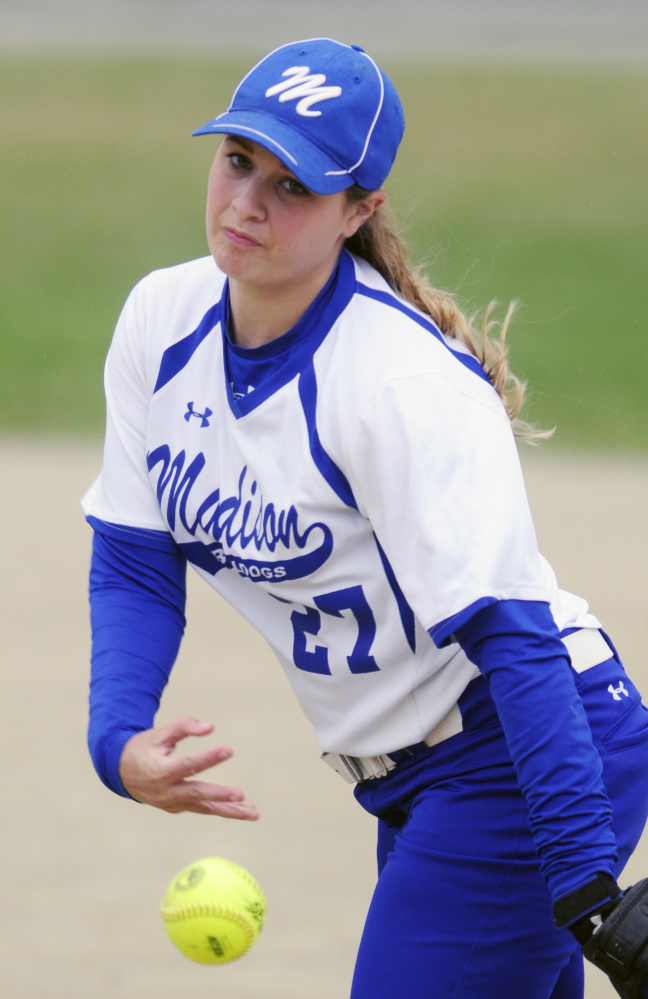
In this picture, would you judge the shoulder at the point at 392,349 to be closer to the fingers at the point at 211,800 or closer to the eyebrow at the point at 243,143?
the eyebrow at the point at 243,143

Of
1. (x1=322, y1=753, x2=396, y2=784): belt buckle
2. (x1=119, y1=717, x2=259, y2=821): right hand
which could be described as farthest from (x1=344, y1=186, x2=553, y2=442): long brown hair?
(x1=119, y1=717, x2=259, y2=821): right hand

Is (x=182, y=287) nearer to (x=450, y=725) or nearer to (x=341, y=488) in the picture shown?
(x=341, y=488)

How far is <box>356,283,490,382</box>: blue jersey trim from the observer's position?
6.52 feet

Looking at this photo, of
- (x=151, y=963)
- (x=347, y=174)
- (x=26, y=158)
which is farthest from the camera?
(x=26, y=158)

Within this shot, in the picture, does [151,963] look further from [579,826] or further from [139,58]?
[139,58]

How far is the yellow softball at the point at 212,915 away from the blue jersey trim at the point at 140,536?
681 mm

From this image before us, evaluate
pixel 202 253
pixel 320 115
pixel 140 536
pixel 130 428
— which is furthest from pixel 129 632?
pixel 202 253

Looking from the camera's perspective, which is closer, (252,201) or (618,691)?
(252,201)

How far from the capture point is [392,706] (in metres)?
2.05

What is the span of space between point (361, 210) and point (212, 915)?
1.35 metres

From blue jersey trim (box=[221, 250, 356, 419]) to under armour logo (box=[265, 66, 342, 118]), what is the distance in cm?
27

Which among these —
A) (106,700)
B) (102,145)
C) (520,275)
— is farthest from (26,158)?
(106,700)

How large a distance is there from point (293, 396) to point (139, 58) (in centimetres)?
Result: 2128

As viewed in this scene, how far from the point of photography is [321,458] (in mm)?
1912
